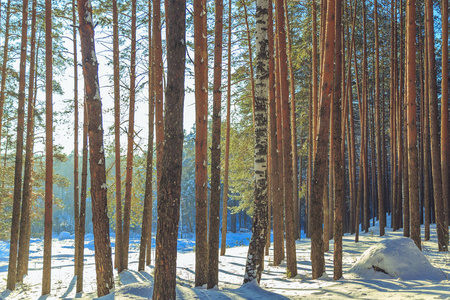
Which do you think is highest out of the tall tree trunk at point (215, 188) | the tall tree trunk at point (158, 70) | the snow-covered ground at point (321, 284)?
the tall tree trunk at point (158, 70)

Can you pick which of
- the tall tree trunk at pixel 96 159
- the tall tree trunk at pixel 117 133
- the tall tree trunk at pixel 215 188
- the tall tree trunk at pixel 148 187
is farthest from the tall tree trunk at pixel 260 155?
the tall tree trunk at pixel 117 133

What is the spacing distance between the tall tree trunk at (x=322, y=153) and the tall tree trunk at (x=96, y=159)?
425 centimetres

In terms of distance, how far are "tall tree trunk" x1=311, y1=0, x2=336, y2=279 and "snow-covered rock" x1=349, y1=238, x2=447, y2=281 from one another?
44.1 inches

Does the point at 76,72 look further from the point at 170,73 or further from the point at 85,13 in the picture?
the point at 170,73

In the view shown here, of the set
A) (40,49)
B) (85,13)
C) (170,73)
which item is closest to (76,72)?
(40,49)

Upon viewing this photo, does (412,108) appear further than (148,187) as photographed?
No

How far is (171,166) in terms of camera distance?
4398mm

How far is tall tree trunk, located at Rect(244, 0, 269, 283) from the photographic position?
617 centimetres

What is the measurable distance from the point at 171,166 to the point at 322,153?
12.7 feet

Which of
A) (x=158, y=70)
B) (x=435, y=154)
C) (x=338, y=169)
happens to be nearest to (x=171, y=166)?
(x=338, y=169)

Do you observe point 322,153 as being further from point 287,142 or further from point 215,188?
point 215,188

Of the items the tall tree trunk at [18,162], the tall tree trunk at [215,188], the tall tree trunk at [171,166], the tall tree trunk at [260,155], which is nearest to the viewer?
the tall tree trunk at [171,166]

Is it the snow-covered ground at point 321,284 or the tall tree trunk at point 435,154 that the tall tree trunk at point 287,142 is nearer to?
the snow-covered ground at point 321,284

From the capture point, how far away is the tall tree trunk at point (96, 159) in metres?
5.84
